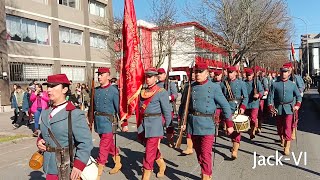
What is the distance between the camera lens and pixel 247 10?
25656mm

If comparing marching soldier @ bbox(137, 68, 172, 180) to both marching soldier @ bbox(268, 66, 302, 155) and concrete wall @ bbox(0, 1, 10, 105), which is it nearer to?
marching soldier @ bbox(268, 66, 302, 155)

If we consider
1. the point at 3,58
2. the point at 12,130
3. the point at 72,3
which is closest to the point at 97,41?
the point at 72,3

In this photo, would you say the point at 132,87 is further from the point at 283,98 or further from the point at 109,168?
the point at 283,98

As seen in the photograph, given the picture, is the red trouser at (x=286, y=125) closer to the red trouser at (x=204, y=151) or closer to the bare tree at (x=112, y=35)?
the red trouser at (x=204, y=151)

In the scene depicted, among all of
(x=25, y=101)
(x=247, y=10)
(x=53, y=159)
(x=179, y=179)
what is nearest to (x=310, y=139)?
(x=179, y=179)

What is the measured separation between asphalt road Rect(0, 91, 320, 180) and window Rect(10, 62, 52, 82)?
14711 mm

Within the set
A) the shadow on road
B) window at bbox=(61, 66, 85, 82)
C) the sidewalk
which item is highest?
window at bbox=(61, 66, 85, 82)

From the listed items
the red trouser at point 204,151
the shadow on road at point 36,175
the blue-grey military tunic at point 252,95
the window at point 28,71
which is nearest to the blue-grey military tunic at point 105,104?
the shadow on road at point 36,175

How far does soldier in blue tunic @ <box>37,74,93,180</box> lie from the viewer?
3643 millimetres

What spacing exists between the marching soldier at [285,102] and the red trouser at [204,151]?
2839 millimetres

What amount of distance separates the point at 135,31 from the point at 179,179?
2.70 m

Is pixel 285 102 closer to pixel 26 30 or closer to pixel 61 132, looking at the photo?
pixel 61 132

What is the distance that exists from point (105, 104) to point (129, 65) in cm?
93

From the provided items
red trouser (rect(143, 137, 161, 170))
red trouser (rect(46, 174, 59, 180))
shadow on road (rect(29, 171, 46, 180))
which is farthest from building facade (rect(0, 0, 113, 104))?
red trouser (rect(46, 174, 59, 180))
